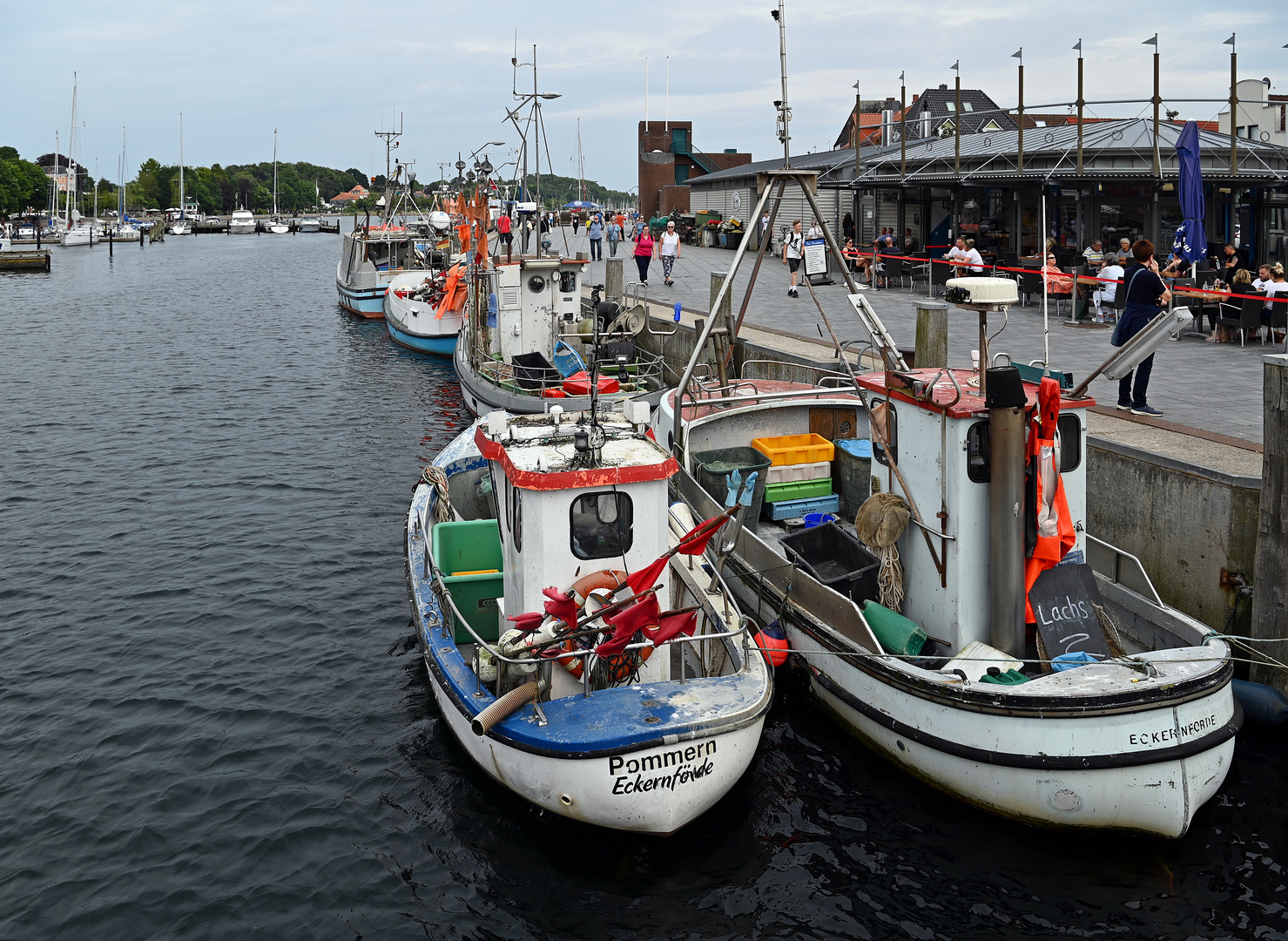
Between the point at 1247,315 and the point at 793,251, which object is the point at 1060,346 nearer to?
the point at 1247,315

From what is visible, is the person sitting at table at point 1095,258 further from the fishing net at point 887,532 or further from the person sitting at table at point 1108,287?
the fishing net at point 887,532

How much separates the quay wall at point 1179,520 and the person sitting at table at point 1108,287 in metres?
10.5

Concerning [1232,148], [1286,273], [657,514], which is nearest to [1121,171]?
[1232,148]

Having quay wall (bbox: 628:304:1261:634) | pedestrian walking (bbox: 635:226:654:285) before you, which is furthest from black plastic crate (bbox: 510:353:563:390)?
quay wall (bbox: 628:304:1261:634)

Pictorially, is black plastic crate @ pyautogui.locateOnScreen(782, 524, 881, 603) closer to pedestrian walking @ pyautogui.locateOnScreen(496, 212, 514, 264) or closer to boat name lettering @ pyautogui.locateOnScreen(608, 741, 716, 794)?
boat name lettering @ pyautogui.locateOnScreen(608, 741, 716, 794)

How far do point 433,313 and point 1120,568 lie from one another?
26515 millimetres

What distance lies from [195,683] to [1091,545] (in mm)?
9034

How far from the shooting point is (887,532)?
9.32 metres

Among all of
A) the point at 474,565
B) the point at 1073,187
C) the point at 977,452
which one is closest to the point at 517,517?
the point at 474,565

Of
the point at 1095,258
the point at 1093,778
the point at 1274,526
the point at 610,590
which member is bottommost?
the point at 1093,778

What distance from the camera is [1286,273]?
2086cm

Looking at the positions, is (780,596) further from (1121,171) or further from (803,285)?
(803,285)

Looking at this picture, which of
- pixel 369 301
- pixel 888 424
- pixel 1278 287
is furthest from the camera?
pixel 369 301

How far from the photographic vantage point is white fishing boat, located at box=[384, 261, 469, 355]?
32688 millimetres
